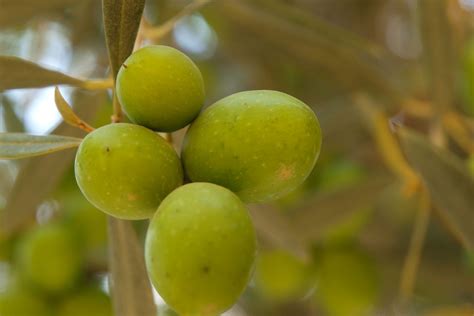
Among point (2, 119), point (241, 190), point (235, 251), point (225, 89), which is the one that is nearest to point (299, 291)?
point (225, 89)

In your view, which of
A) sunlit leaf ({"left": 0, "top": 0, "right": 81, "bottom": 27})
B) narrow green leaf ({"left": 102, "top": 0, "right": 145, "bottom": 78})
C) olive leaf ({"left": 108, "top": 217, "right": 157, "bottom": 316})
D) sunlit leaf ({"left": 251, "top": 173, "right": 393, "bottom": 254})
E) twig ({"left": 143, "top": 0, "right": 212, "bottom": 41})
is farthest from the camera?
sunlit leaf ({"left": 251, "top": 173, "right": 393, "bottom": 254})

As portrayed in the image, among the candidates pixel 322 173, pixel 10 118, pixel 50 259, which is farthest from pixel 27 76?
pixel 322 173

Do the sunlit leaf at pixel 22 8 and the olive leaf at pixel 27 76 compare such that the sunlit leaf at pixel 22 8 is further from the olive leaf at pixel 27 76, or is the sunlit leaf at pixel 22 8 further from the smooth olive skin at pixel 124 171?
the smooth olive skin at pixel 124 171

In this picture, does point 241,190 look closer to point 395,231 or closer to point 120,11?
point 120,11

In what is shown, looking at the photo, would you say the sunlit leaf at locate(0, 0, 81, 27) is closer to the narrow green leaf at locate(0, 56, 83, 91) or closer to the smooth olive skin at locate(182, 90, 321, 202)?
the narrow green leaf at locate(0, 56, 83, 91)

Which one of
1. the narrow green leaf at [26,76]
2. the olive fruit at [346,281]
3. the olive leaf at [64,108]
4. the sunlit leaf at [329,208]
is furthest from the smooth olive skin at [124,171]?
the olive fruit at [346,281]

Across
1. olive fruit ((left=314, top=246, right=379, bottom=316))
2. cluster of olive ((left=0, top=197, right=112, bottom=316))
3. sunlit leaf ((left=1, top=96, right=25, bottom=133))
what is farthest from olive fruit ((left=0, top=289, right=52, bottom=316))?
olive fruit ((left=314, top=246, right=379, bottom=316))
